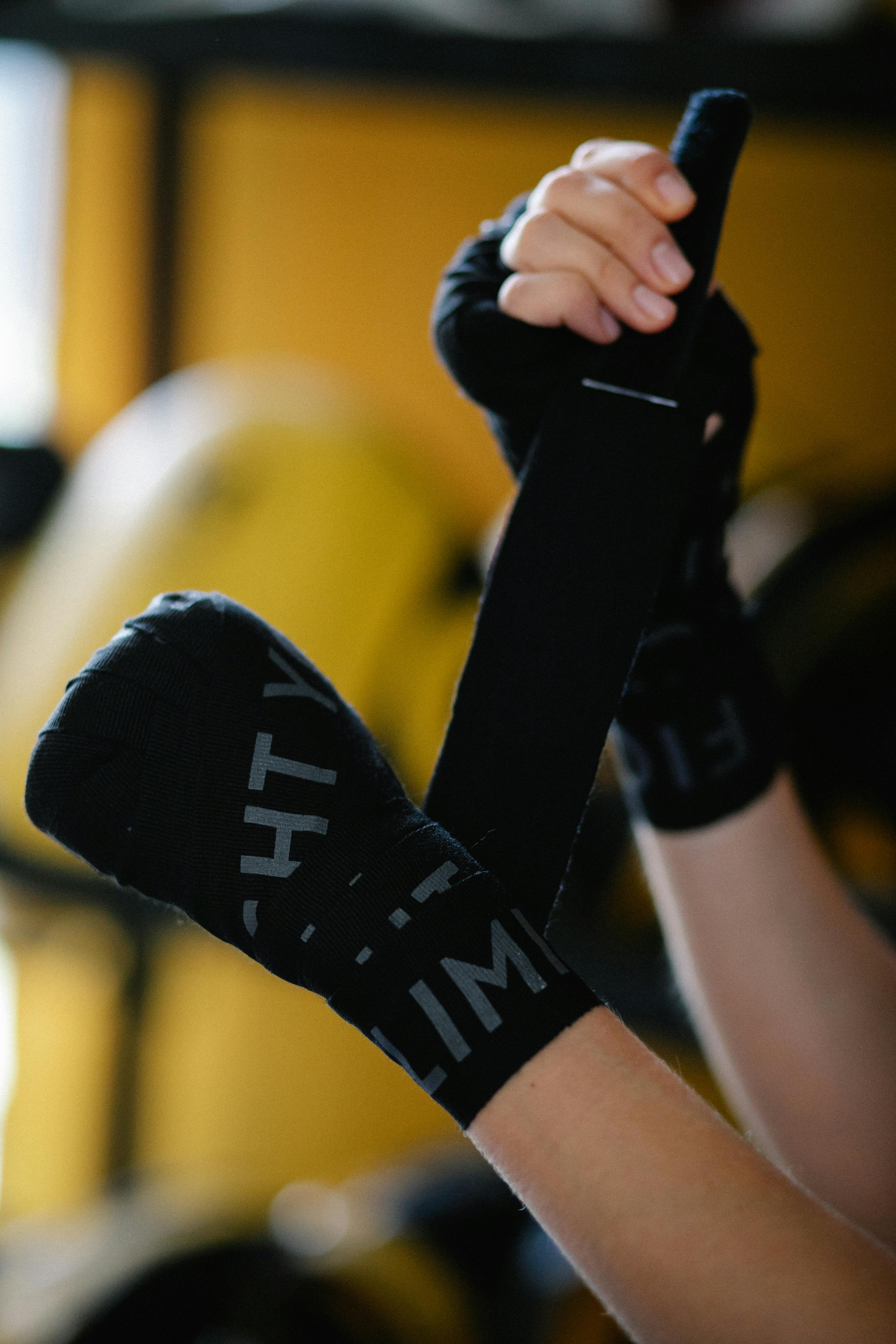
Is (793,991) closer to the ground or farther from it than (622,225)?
closer to the ground

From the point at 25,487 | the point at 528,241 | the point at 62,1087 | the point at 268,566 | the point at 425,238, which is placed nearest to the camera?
the point at 528,241

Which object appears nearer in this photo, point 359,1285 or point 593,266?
point 593,266

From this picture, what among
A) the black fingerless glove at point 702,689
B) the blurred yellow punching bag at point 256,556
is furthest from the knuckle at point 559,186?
the blurred yellow punching bag at point 256,556

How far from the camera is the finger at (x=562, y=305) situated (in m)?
0.39

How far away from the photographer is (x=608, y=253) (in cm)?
39

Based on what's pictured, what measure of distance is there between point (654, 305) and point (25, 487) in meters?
0.89

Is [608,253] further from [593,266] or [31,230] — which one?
[31,230]

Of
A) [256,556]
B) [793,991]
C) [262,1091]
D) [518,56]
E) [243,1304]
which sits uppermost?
[518,56]

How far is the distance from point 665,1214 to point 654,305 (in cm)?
28

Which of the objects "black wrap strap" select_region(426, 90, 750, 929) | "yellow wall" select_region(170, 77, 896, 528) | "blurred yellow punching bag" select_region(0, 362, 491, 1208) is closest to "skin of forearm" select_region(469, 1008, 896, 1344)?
"black wrap strap" select_region(426, 90, 750, 929)

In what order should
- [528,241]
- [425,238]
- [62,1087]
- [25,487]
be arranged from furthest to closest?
[62,1087], [425,238], [25,487], [528,241]

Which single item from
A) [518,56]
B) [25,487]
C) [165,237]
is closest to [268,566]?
[25,487]

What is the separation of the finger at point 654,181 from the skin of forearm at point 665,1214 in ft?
0.87

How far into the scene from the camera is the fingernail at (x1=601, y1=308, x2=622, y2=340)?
396mm
